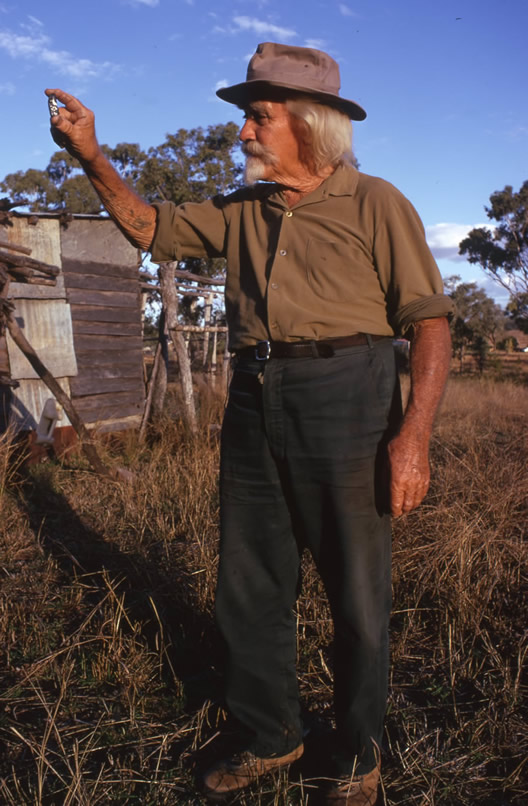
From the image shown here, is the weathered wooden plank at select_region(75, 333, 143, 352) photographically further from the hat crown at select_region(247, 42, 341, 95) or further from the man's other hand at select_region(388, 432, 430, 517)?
the man's other hand at select_region(388, 432, 430, 517)

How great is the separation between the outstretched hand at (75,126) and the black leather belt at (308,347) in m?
0.77

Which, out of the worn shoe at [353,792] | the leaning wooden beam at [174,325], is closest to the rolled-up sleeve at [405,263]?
the worn shoe at [353,792]

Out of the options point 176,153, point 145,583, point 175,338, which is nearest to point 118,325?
point 175,338

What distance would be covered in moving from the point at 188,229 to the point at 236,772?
5.51 feet

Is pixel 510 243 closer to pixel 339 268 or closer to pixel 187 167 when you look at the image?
pixel 187 167

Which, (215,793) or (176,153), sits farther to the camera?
(176,153)

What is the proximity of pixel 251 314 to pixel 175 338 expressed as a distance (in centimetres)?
647

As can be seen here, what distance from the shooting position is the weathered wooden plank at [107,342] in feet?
29.3

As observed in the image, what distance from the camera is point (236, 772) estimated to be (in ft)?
6.45

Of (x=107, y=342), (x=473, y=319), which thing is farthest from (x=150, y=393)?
(x=473, y=319)

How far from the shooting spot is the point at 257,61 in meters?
1.97

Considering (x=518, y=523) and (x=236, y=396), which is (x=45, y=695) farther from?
(x=518, y=523)

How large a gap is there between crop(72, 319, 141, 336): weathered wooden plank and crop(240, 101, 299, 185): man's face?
7328 millimetres

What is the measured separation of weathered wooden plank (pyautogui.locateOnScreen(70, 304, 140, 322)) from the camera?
895cm
